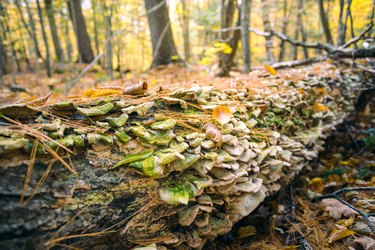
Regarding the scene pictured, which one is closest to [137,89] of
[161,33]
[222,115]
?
[222,115]

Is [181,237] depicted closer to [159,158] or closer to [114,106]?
[159,158]

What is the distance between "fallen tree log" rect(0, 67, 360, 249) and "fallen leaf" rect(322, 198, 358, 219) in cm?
63

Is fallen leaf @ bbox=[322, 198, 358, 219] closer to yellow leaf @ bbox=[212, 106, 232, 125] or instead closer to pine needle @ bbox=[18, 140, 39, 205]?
yellow leaf @ bbox=[212, 106, 232, 125]

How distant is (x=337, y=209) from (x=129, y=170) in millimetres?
2210

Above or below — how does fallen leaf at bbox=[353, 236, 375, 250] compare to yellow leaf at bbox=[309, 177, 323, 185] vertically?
above

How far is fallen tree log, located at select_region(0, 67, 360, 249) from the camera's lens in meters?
1.36

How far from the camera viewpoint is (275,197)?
9.22 feet

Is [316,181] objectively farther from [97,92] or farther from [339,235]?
[97,92]

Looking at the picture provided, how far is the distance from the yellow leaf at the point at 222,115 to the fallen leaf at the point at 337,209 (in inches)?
60.2

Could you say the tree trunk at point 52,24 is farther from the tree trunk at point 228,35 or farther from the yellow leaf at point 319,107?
the yellow leaf at point 319,107

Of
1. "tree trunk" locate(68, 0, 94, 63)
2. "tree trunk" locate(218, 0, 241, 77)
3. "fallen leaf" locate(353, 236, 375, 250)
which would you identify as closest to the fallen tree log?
"fallen leaf" locate(353, 236, 375, 250)

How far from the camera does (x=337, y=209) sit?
8.21 ft

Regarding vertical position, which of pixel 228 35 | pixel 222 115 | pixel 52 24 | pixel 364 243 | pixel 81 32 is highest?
pixel 52 24

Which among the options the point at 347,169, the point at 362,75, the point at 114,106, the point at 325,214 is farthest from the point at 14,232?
the point at 362,75
